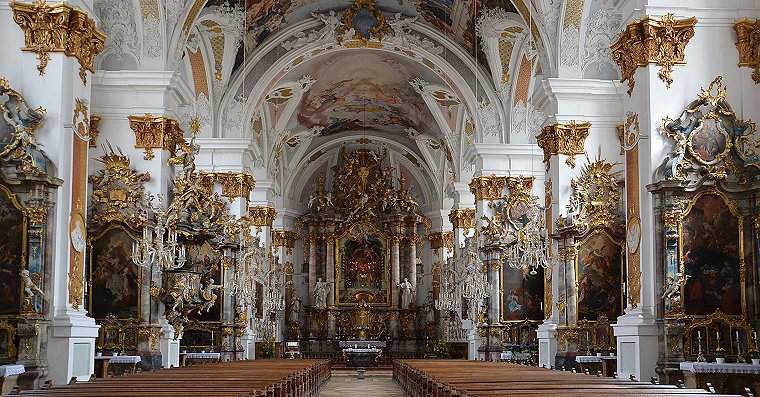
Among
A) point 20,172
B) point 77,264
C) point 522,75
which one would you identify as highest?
point 522,75

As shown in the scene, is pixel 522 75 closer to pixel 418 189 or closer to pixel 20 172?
pixel 20 172

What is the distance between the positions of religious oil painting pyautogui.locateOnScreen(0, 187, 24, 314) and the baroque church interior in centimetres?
2

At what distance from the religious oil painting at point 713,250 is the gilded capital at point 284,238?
2433 centimetres

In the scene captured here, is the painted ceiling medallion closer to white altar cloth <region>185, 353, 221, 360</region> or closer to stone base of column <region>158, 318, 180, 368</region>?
white altar cloth <region>185, 353, 221, 360</region>

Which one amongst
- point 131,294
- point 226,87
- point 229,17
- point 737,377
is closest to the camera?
point 737,377

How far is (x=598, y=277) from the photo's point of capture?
Result: 1727 cm

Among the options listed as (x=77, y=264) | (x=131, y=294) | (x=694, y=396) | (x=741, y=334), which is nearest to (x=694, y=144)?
(x=741, y=334)

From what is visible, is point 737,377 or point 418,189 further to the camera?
point 418,189

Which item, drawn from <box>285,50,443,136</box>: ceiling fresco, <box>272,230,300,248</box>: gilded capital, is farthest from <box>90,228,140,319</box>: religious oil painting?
<box>272,230,300,248</box>: gilded capital

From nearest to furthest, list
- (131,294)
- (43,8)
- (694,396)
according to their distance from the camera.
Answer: (694,396) < (43,8) < (131,294)

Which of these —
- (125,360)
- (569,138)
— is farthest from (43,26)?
(569,138)

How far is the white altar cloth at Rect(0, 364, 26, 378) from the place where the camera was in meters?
9.95

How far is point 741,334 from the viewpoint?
37.9ft

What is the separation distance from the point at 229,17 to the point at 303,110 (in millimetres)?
9441
